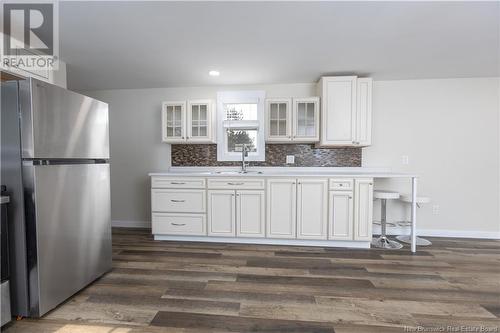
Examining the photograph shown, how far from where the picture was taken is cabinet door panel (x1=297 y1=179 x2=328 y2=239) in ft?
9.98

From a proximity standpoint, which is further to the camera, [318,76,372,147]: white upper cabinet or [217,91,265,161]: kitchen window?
[217,91,265,161]: kitchen window

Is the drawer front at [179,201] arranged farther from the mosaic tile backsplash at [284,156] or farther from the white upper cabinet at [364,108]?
the white upper cabinet at [364,108]

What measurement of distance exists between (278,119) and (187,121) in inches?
52.1

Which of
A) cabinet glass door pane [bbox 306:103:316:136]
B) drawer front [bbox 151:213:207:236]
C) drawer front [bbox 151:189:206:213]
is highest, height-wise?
cabinet glass door pane [bbox 306:103:316:136]

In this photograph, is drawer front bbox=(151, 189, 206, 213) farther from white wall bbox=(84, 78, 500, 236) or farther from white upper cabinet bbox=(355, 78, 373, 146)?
white upper cabinet bbox=(355, 78, 373, 146)

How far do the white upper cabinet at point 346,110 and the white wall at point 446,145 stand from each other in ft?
1.58

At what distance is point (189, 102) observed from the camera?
140 inches

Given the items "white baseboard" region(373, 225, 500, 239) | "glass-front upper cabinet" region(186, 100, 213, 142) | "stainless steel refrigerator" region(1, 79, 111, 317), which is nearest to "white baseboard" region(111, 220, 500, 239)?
"white baseboard" region(373, 225, 500, 239)

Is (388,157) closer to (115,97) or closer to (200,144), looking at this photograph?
(200,144)

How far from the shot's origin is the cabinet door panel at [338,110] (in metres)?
3.22

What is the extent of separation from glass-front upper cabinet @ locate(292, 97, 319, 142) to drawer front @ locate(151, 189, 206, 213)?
1545 mm

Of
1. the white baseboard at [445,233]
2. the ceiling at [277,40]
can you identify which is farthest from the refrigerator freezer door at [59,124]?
the white baseboard at [445,233]

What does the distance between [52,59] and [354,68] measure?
3523mm

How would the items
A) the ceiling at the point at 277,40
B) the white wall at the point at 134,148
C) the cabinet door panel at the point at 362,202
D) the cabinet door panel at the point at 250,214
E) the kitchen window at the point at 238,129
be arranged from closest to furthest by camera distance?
the ceiling at the point at 277,40 < the cabinet door panel at the point at 362,202 < the cabinet door panel at the point at 250,214 < the kitchen window at the point at 238,129 < the white wall at the point at 134,148
